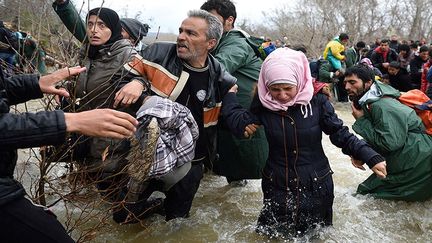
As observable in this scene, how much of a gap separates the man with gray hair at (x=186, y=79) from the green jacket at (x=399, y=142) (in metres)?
1.35

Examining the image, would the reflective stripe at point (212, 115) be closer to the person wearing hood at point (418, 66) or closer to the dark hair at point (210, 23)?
the dark hair at point (210, 23)

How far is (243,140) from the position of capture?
12.5 ft

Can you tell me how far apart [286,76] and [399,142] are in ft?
4.60

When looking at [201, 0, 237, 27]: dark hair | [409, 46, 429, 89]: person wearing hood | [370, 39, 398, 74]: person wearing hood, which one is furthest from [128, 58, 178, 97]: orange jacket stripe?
[370, 39, 398, 74]: person wearing hood

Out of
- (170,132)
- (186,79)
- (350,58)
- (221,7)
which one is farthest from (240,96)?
(350,58)

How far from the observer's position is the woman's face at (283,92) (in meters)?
2.77

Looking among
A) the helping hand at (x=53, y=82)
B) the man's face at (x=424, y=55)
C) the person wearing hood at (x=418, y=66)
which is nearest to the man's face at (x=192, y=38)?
the helping hand at (x=53, y=82)

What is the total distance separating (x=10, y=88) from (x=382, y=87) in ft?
9.94

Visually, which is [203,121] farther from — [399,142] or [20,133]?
[20,133]

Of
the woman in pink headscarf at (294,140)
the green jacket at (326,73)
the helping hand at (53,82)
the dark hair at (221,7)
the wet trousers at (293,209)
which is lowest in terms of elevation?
the green jacket at (326,73)

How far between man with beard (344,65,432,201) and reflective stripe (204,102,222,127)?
130 cm

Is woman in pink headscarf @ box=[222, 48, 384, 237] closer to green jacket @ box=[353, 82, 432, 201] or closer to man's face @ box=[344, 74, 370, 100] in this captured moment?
green jacket @ box=[353, 82, 432, 201]

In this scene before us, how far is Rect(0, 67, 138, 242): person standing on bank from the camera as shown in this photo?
1.51m

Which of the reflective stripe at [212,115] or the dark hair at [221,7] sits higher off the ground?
the dark hair at [221,7]
